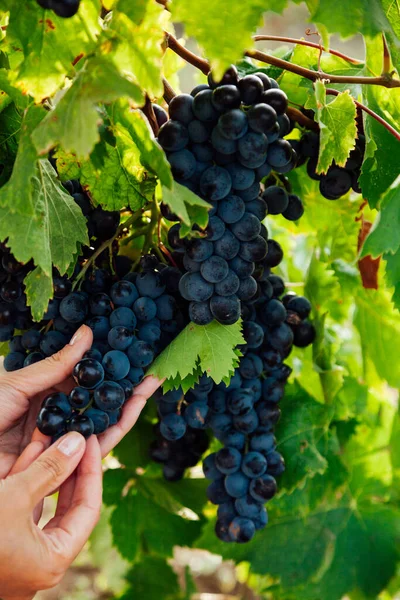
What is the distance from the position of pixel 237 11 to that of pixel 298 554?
38.8 inches

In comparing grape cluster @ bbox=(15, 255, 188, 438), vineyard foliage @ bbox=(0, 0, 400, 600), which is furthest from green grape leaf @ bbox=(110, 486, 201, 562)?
grape cluster @ bbox=(15, 255, 188, 438)

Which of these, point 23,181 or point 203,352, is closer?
point 23,181

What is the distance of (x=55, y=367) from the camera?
71 cm

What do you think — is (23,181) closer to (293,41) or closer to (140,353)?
(140,353)

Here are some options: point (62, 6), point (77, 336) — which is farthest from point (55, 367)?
point (62, 6)

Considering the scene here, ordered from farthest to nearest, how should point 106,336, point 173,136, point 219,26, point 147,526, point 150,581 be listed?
point 150,581 < point 147,526 < point 106,336 < point 173,136 < point 219,26

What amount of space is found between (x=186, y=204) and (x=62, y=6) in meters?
0.21

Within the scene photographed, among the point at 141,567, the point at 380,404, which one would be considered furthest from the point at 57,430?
the point at 141,567

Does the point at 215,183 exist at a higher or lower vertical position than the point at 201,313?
higher

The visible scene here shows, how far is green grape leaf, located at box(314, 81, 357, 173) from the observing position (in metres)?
0.68

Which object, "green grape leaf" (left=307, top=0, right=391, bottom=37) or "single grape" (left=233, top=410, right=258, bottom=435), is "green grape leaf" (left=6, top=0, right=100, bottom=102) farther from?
"single grape" (left=233, top=410, right=258, bottom=435)

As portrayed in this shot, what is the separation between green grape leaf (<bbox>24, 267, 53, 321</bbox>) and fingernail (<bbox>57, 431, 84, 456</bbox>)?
0.45 feet

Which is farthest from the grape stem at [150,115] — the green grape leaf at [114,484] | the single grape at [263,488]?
the green grape leaf at [114,484]

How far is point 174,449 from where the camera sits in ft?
3.27
